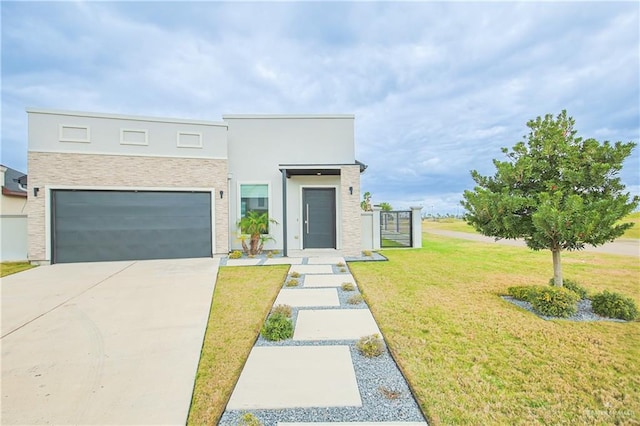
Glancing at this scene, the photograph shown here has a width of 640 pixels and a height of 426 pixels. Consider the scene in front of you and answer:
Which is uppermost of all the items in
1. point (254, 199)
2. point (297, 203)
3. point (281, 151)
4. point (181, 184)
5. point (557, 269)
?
point (281, 151)

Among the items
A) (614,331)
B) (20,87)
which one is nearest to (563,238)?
(614,331)

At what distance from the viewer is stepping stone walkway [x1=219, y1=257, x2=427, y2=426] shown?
2131mm

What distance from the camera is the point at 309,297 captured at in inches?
213

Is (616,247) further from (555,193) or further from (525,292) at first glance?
(555,193)

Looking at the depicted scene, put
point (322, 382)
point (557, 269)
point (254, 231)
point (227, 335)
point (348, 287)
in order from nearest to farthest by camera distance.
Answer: point (322, 382)
point (227, 335)
point (557, 269)
point (348, 287)
point (254, 231)

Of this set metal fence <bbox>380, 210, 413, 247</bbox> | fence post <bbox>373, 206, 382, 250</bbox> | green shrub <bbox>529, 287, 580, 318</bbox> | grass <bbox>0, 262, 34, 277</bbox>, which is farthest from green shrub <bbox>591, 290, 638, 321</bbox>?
grass <bbox>0, 262, 34, 277</bbox>

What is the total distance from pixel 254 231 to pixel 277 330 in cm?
713

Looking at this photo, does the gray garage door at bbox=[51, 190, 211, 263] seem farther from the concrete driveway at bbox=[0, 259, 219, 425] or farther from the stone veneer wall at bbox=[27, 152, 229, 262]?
the concrete driveway at bbox=[0, 259, 219, 425]

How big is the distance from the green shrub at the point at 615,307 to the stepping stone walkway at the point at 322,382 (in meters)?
3.60

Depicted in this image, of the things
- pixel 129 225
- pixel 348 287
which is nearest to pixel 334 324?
pixel 348 287

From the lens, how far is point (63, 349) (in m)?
3.35

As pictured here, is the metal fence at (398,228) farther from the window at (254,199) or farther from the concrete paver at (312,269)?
the window at (254,199)

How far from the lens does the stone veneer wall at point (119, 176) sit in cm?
862

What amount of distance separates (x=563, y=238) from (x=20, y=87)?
2152cm
